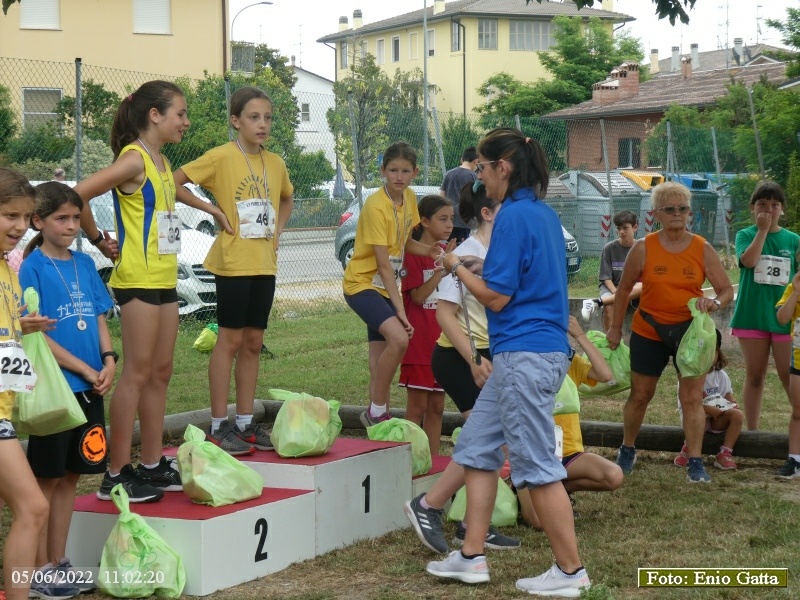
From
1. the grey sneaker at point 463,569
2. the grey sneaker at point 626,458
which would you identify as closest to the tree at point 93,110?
the grey sneaker at point 626,458

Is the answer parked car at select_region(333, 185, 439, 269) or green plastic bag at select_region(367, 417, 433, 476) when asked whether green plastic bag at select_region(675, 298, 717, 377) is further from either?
parked car at select_region(333, 185, 439, 269)

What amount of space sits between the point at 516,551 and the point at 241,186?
8.04 ft

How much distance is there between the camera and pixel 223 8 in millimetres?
38281

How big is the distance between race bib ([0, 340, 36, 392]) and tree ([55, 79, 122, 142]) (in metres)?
9.10

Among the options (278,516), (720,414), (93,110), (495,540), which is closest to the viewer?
(278,516)

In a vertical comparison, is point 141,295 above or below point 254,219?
below

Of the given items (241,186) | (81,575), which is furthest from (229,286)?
(81,575)

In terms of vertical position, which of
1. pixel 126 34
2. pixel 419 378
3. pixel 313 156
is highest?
pixel 126 34

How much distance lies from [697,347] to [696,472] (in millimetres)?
821

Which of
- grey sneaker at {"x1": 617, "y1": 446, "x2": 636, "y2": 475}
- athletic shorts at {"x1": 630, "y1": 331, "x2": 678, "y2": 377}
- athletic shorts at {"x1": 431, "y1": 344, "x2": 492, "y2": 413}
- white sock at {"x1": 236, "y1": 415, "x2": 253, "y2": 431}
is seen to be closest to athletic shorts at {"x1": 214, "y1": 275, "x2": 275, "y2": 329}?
white sock at {"x1": 236, "y1": 415, "x2": 253, "y2": 431}

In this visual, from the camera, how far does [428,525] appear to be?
527 cm

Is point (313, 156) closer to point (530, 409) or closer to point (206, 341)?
point (206, 341)

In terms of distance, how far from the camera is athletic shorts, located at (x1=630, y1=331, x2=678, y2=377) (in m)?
7.10

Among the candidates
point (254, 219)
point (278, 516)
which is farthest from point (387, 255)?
point (278, 516)
